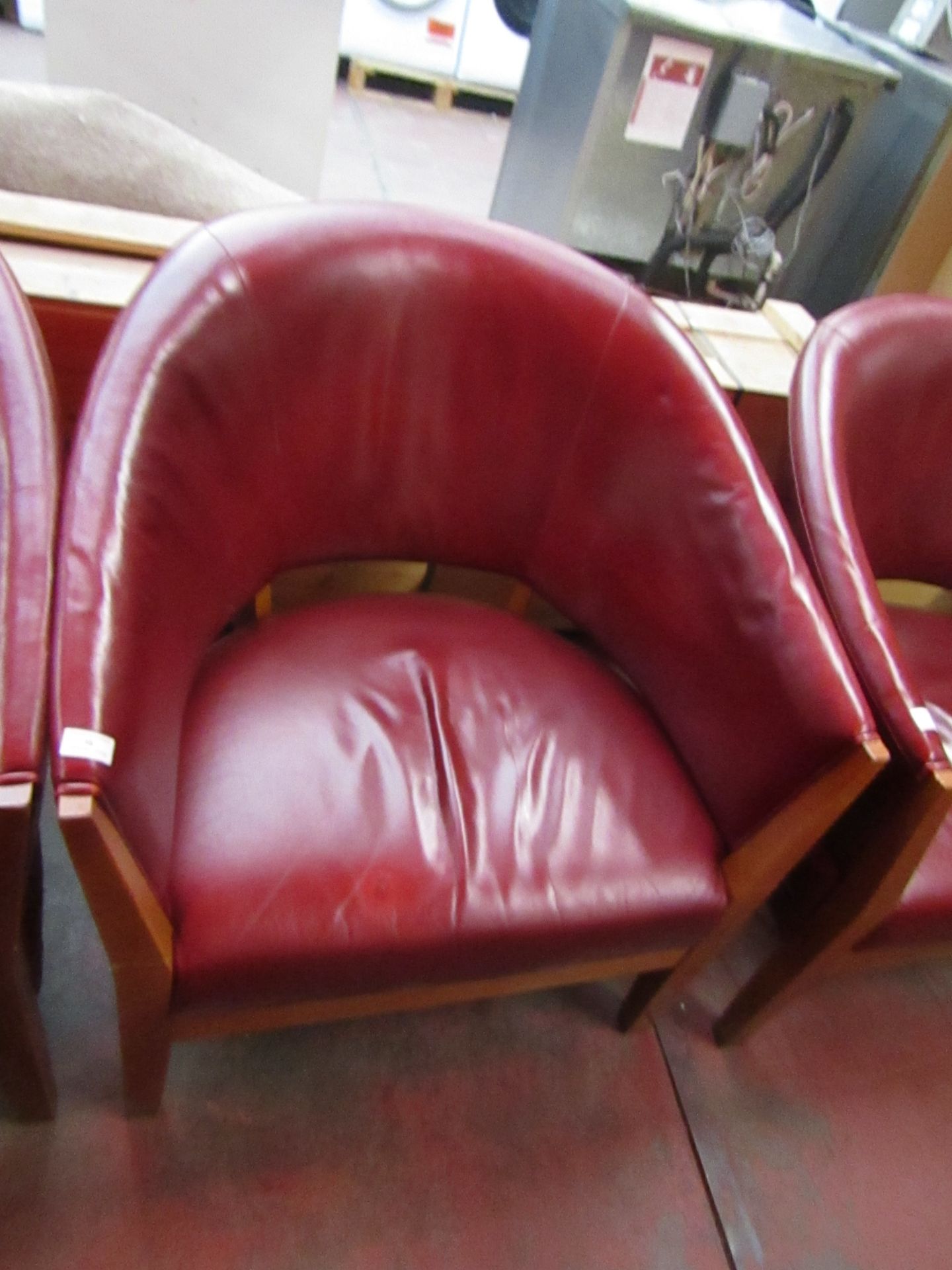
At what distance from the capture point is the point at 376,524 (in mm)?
1062

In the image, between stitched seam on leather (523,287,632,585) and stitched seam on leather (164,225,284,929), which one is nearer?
stitched seam on leather (164,225,284,929)

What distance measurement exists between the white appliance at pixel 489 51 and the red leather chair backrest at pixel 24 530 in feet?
11.0

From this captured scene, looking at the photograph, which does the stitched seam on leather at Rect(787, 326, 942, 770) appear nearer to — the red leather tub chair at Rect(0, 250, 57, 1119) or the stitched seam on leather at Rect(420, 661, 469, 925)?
the stitched seam on leather at Rect(420, 661, 469, 925)

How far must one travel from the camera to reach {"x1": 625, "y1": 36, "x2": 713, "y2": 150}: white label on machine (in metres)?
1.58

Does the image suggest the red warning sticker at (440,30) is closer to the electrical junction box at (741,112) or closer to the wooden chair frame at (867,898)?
the electrical junction box at (741,112)

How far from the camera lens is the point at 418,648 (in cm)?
105

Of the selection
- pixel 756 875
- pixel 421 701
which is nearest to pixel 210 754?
pixel 421 701

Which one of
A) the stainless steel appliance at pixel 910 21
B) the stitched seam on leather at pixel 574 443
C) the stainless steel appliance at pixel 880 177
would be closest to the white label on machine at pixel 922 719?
the stitched seam on leather at pixel 574 443

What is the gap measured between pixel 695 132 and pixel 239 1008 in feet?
5.66

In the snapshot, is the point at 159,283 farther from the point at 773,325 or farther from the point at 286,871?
the point at 773,325

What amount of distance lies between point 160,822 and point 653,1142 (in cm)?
80

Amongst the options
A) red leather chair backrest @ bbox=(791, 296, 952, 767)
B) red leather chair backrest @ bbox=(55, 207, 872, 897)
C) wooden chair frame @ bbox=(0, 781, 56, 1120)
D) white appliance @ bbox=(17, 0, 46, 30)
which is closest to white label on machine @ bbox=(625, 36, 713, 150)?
red leather chair backrest @ bbox=(791, 296, 952, 767)

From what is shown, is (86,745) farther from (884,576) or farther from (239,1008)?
(884,576)

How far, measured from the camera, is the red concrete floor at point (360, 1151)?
0.96 meters
